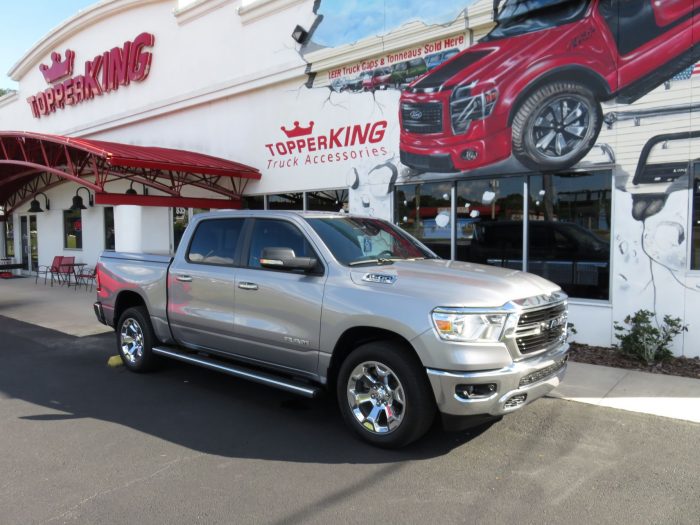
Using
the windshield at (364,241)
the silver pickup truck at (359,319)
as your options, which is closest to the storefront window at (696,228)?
the silver pickup truck at (359,319)

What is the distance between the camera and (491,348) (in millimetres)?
3850

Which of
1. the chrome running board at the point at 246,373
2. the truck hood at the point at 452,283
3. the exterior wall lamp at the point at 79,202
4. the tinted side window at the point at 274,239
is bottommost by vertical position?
the chrome running board at the point at 246,373

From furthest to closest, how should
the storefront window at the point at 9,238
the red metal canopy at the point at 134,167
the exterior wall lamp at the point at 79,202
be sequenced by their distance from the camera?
the storefront window at the point at 9,238
the exterior wall lamp at the point at 79,202
the red metal canopy at the point at 134,167

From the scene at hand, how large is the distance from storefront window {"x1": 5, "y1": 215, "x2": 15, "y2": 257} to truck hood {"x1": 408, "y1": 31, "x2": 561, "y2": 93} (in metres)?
19.2

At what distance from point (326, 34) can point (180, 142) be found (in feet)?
18.3

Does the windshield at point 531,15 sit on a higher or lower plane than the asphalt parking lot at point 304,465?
higher

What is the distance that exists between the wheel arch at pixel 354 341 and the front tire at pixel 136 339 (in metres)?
2.68

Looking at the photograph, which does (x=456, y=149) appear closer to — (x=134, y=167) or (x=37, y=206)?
(x=134, y=167)

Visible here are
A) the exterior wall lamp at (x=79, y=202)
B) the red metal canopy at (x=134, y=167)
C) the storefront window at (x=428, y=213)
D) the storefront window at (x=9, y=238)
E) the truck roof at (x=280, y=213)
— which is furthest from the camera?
the storefront window at (x=9, y=238)

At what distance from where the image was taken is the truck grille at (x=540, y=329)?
4022 mm

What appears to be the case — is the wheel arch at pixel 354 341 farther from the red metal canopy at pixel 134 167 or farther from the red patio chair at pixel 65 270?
the red patio chair at pixel 65 270

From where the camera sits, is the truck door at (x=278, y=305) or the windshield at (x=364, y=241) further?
the windshield at (x=364, y=241)

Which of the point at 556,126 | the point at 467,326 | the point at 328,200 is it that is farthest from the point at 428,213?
the point at 467,326

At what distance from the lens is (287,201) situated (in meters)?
12.2
